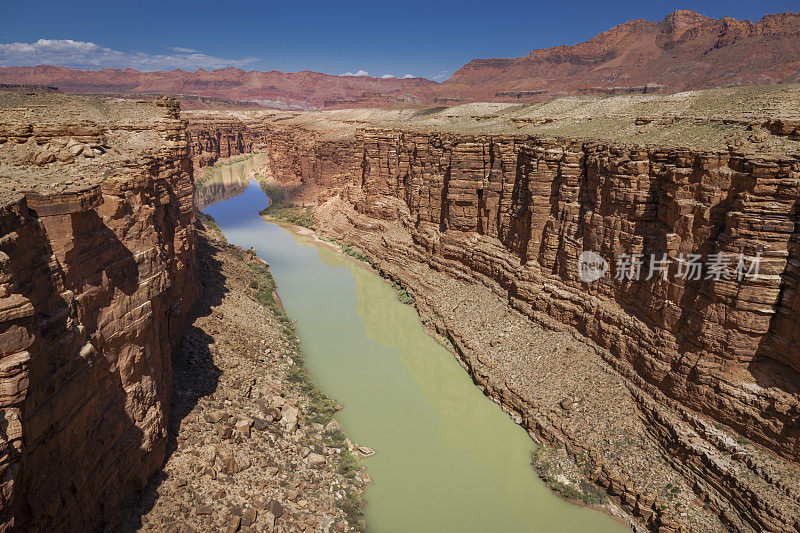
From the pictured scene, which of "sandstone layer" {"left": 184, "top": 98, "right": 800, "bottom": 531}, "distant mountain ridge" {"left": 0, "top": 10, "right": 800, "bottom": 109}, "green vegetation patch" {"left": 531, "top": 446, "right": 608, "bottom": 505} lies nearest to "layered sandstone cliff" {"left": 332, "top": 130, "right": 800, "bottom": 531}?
A: "sandstone layer" {"left": 184, "top": 98, "right": 800, "bottom": 531}

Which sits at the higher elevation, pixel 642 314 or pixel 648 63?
pixel 648 63

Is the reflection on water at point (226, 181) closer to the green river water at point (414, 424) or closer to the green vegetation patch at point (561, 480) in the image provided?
the green river water at point (414, 424)

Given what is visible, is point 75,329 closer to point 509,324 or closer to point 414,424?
point 414,424

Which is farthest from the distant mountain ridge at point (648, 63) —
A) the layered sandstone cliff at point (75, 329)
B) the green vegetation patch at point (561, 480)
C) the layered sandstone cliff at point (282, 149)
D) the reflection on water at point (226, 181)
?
the layered sandstone cliff at point (75, 329)

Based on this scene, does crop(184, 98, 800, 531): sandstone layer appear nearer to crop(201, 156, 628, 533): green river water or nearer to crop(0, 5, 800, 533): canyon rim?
crop(0, 5, 800, 533): canyon rim

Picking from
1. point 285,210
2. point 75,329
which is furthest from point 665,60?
point 75,329

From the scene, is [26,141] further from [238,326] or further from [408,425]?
[408,425]

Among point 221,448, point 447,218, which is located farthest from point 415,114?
point 221,448

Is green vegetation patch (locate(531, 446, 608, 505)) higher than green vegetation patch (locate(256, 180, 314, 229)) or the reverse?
A: the reverse
